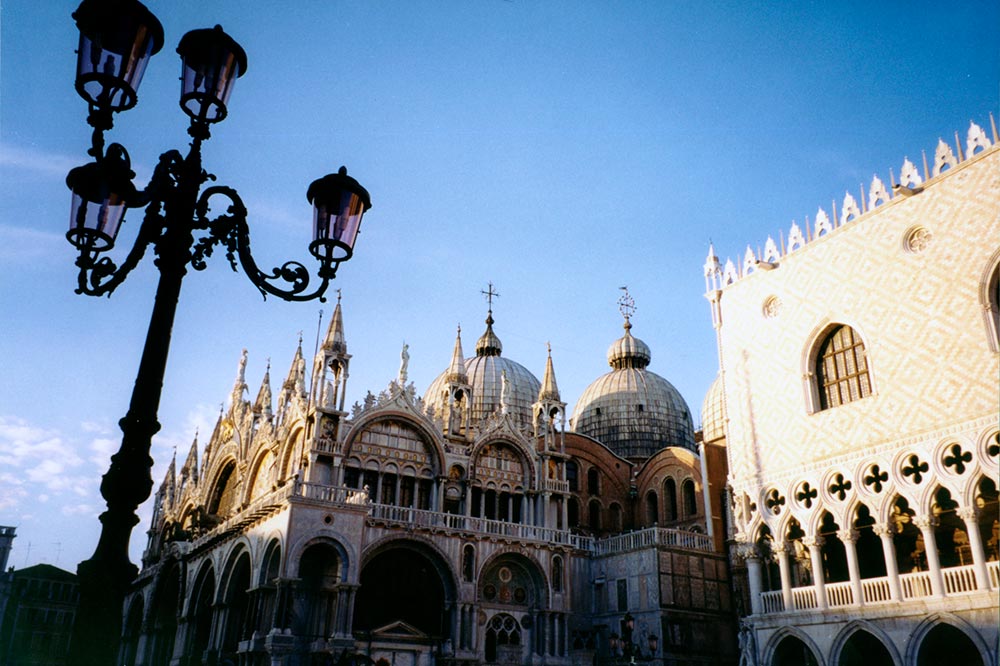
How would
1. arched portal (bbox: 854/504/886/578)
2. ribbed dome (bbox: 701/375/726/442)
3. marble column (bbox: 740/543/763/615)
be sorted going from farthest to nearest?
ribbed dome (bbox: 701/375/726/442) < marble column (bbox: 740/543/763/615) < arched portal (bbox: 854/504/886/578)

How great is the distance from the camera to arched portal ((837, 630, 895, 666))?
64.2ft

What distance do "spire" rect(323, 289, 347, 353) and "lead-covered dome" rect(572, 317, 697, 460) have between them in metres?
16.7

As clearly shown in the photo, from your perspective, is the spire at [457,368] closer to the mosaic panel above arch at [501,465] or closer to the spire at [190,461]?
the mosaic panel above arch at [501,465]

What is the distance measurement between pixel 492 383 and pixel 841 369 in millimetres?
20894

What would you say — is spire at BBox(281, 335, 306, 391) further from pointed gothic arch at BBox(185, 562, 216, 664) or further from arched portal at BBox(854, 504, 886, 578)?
arched portal at BBox(854, 504, 886, 578)

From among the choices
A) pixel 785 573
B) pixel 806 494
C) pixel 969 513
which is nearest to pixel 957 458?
pixel 969 513

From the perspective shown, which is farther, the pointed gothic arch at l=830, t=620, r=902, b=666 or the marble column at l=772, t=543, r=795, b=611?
the marble column at l=772, t=543, r=795, b=611

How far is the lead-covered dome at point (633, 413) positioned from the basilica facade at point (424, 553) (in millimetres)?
5588

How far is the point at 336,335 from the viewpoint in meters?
27.0

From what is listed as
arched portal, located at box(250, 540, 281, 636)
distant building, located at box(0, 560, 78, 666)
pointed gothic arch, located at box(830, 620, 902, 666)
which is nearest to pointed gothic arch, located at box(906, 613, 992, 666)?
pointed gothic arch, located at box(830, 620, 902, 666)

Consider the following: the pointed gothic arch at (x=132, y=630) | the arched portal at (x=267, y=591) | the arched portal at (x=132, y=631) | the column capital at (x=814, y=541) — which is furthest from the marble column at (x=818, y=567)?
the arched portal at (x=132, y=631)

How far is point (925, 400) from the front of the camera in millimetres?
18500

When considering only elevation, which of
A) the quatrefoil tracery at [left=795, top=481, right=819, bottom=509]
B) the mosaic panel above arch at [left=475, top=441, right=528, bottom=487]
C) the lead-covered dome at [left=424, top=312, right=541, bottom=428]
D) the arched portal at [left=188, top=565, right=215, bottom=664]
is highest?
the lead-covered dome at [left=424, top=312, right=541, bottom=428]

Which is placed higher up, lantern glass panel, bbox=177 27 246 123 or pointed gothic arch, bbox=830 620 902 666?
lantern glass panel, bbox=177 27 246 123
